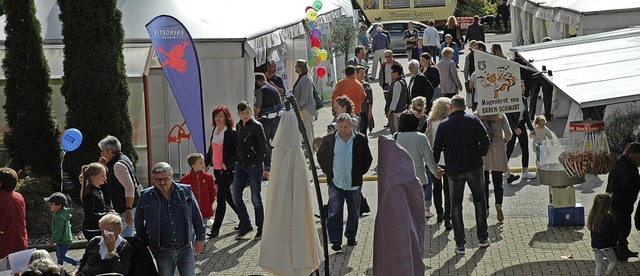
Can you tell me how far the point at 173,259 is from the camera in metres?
9.45

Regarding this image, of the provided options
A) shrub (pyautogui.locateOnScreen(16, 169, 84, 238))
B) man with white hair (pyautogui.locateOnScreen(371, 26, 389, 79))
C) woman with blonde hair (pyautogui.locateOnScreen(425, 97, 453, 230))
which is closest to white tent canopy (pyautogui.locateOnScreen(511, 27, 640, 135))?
Result: woman with blonde hair (pyautogui.locateOnScreen(425, 97, 453, 230))

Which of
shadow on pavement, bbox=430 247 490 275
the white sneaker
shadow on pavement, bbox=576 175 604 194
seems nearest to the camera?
shadow on pavement, bbox=430 247 490 275

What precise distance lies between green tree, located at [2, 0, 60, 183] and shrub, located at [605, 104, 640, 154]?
751 centimetres

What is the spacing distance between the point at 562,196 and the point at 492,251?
127 cm

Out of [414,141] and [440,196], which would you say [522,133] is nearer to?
[440,196]

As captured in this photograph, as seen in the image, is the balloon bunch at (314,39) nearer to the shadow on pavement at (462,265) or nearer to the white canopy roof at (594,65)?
the white canopy roof at (594,65)

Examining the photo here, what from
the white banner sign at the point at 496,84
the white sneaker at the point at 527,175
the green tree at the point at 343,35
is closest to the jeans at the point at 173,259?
the white banner sign at the point at 496,84

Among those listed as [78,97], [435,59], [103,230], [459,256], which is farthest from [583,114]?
[435,59]

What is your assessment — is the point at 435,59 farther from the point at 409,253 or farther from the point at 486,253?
Result: the point at 409,253

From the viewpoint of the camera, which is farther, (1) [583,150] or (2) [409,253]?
(1) [583,150]

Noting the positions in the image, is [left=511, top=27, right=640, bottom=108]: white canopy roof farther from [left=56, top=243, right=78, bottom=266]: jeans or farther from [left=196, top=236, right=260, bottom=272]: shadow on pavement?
[left=56, top=243, right=78, bottom=266]: jeans

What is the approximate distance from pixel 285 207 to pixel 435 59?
881 inches

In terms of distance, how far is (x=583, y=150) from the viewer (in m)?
11.4

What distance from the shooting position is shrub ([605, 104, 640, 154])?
606 inches
